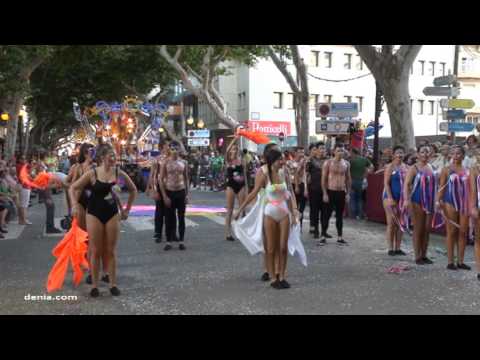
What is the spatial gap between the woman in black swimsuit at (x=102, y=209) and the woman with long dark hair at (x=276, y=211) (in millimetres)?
1619

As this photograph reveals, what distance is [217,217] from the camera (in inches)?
539

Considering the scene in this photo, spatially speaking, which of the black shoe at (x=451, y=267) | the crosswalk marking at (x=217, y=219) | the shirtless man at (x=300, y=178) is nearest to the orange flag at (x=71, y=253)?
the black shoe at (x=451, y=267)

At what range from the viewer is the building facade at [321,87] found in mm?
41250

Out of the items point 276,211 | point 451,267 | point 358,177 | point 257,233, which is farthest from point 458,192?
point 358,177

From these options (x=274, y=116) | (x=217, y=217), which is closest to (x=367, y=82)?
(x=274, y=116)

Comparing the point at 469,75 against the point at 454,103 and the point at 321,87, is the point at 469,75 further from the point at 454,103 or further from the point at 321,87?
the point at 454,103

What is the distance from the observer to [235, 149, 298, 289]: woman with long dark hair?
657 centimetres

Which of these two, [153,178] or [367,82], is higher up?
[367,82]

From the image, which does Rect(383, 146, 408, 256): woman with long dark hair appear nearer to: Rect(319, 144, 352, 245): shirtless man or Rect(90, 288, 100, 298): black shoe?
Rect(319, 144, 352, 245): shirtless man

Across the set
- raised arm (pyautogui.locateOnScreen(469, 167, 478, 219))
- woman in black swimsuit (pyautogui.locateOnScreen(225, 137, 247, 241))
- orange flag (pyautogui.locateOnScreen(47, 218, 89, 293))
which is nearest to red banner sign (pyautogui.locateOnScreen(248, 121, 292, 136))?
woman in black swimsuit (pyautogui.locateOnScreen(225, 137, 247, 241))

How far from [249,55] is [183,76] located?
12.6ft

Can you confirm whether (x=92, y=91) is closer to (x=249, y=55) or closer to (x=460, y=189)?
(x=249, y=55)

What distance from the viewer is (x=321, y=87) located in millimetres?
42875

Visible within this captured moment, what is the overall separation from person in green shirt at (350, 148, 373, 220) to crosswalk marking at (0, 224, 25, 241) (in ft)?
24.3
